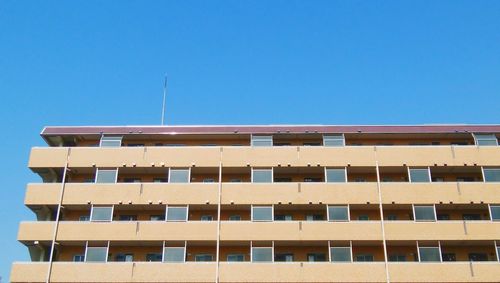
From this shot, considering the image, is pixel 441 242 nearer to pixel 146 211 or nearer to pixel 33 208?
pixel 146 211

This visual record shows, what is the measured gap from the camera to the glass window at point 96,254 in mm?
45500

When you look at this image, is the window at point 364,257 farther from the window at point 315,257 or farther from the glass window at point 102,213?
the glass window at point 102,213

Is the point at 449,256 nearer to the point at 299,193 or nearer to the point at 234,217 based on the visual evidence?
the point at 299,193

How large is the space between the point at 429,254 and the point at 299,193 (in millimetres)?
11088

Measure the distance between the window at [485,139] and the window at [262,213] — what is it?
18931 millimetres

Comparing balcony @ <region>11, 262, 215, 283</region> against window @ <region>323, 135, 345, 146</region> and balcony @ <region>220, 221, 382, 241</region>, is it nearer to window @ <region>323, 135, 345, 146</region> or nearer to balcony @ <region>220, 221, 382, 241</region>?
balcony @ <region>220, 221, 382, 241</region>

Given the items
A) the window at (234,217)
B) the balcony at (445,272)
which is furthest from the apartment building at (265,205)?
the window at (234,217)

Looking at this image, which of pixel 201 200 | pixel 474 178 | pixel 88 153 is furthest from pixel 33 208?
pixel 474 178

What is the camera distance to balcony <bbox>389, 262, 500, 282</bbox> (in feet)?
143

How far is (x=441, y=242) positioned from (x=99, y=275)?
26544 mm

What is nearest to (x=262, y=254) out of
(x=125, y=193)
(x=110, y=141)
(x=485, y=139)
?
(x=125, y=193)

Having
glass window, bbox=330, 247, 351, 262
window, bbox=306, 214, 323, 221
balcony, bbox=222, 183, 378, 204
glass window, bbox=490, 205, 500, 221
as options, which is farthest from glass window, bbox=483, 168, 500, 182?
window, bbox=306, 214, 323, 221

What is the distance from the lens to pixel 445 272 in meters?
43.8

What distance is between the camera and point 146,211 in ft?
159
